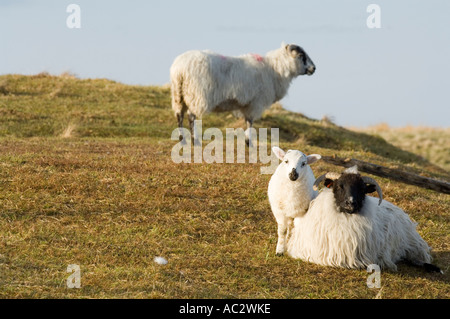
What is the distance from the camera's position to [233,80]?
15789 millimetres

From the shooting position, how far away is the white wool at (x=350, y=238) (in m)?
8.09

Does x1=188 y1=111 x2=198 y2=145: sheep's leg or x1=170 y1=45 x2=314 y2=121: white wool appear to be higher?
x1=170 y1=45 x2=314 y2=121: white wool

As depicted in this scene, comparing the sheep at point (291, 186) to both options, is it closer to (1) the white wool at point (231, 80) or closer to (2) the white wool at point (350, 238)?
(2) the white wool at point (350, 238)

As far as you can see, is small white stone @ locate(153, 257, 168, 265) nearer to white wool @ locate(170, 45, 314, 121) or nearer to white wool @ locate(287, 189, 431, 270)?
white wool @ locate(287, 189, 431, 270)

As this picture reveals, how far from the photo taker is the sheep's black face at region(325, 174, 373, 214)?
7.84 metres

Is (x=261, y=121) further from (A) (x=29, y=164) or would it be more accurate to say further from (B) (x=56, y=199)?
(B) (x=56, y=199)

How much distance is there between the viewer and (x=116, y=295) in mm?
6699

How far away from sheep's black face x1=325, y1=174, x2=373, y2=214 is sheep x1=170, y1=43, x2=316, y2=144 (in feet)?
26.1

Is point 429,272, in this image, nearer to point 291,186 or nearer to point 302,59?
point 291,186

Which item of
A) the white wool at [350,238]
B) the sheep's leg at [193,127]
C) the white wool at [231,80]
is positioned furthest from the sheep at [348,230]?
the sheep's leg at [193,127]

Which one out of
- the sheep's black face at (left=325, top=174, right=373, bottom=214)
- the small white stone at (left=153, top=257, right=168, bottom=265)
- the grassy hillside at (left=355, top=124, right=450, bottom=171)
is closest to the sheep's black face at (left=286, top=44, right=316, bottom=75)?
the sheep's black face at (left=325, top=174, right=373, bottom=214)
